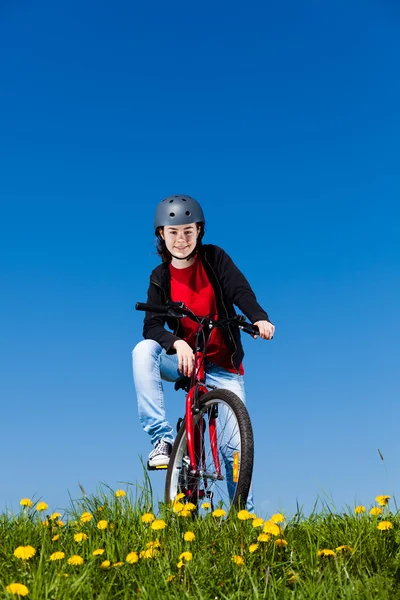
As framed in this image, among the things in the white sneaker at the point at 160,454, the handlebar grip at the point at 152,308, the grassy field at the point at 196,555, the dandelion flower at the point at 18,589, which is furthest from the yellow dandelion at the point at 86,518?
the handlebar grip at the point at 152,308

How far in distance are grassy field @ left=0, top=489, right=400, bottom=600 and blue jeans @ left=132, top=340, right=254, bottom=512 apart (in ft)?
3.79

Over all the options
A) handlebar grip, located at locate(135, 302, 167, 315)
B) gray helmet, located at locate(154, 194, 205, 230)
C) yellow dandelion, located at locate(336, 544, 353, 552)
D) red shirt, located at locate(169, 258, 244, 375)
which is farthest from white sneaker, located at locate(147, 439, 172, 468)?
yellow dandelion, located at locate(336, 544, 353, 552)

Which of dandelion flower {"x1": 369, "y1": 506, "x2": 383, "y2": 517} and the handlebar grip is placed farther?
the handlebar grip

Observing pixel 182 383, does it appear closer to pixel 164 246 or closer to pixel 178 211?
A: pixel 164 246

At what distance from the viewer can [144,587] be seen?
146 inches

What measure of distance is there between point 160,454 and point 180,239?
85.6 inches

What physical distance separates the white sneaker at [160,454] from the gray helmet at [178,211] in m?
2.21

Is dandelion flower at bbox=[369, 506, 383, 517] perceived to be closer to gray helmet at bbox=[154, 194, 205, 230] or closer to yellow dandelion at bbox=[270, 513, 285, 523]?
yellow dandelion at bbox=[270, 513, 285, 523]

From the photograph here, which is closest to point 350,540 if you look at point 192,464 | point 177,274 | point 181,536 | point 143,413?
point 181,536

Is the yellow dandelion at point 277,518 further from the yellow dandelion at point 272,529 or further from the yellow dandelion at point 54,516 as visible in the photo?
the yellow dandelion at point 54,516

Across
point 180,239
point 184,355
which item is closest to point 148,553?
point 184,355

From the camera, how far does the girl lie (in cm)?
664

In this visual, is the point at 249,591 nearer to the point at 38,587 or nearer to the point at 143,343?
the point at 38,587

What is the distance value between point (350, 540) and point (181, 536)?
114 centimetres
